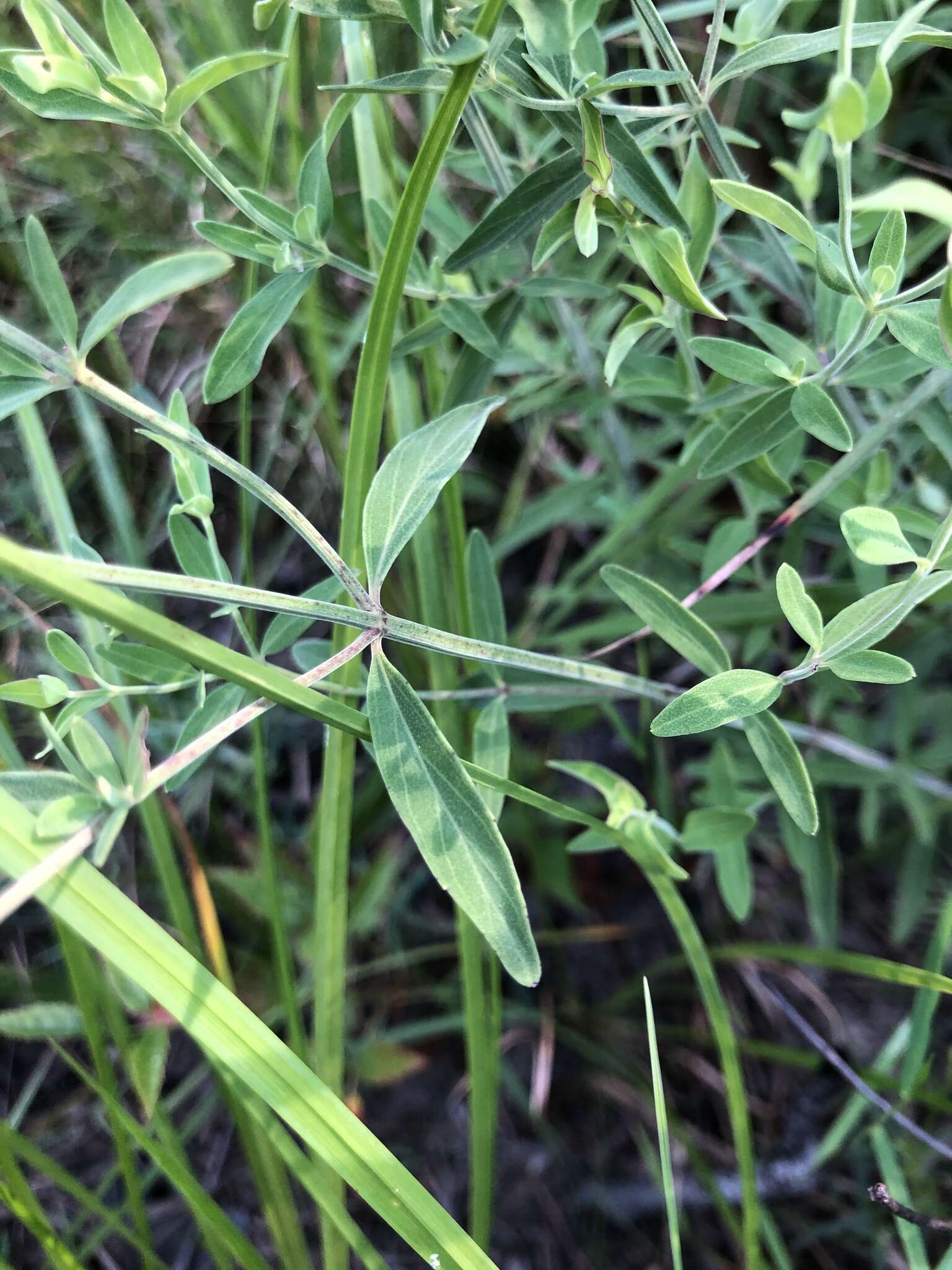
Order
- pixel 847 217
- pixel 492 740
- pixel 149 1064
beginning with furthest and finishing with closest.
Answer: pixel 149 1064 < pixel 492 740 < pixel 847 217

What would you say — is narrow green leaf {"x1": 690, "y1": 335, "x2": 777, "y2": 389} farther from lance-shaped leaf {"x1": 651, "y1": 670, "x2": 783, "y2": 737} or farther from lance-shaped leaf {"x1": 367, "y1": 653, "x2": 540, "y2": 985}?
lance-shaped leaf {"x1": 367, "y1": 653, "x2": 540, "y2": 985}

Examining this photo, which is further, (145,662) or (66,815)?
(145,662)

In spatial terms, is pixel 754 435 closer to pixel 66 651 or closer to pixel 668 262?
pixel 668 262

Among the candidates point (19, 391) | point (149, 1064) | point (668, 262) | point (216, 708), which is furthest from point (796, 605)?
point (149, 1064)

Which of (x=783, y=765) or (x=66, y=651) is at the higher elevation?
(x=66, y=651)

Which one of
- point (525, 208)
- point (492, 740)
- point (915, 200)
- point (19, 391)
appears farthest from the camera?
point (492, 740)

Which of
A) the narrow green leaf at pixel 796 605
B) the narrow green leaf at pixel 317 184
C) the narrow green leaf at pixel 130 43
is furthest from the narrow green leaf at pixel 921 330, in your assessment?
the narrow green leaf at pixel 130 43

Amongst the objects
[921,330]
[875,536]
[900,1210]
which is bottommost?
[900,1210]

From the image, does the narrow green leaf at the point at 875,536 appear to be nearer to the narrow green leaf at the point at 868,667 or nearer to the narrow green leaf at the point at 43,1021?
the narrow green leaf at the point at 868,667
